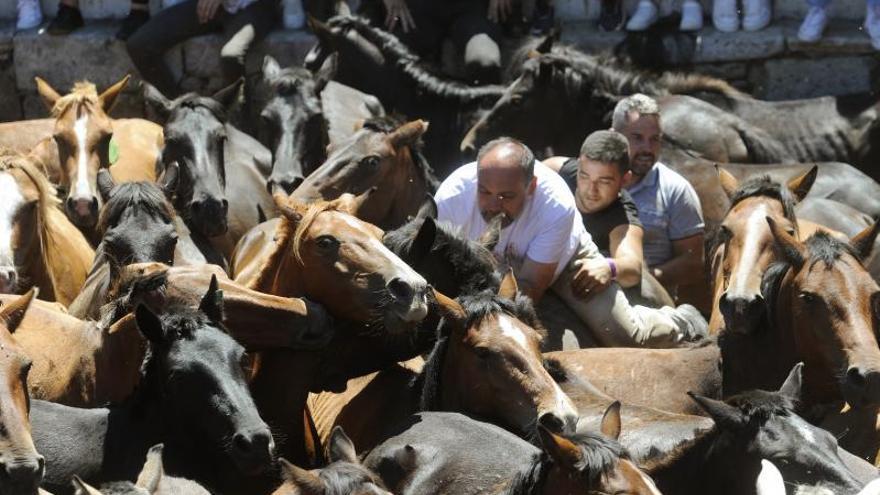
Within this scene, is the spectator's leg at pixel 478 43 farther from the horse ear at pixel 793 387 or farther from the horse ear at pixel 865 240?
the horse ear at pixel 793 387

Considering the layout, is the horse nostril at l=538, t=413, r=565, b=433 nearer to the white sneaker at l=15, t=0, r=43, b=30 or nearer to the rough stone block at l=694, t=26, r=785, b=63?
the rough stone block at l=694, t=26, r=785, b=63

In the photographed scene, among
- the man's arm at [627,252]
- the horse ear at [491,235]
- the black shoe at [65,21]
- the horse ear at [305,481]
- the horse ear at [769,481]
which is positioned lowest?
the black shoe at [65,21]

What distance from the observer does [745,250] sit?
7.37 meters

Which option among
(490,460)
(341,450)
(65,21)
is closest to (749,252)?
(490,460)

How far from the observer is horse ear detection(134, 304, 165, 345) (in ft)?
17.9

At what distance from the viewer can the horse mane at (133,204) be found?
7238mm

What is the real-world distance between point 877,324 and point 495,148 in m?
1.78

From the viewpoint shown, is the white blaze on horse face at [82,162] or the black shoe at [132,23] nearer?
the white blaze on horse face at [82,162]

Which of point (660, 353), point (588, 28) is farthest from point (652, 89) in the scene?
point (660, 353)

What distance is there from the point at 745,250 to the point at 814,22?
384cm

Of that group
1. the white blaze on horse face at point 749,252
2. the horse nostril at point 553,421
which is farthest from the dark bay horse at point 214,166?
the horse nostril at point 553,421

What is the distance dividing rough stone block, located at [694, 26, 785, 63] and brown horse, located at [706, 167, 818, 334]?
10.4ft

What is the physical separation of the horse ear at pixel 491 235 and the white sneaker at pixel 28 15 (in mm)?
5748

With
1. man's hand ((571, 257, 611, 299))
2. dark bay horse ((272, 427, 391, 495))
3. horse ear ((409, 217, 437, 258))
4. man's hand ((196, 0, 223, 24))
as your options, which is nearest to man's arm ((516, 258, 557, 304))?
man's hand ((571, 257, 611, 299))
